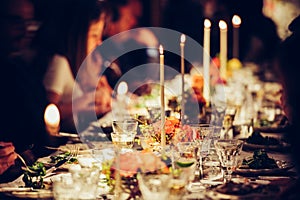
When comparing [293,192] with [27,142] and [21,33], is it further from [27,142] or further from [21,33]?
[21,33]

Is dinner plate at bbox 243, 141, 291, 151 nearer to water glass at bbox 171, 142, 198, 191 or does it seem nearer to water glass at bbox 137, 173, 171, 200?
water glass at bbox 171, 142, 198, 191

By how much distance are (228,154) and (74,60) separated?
12.3 ft

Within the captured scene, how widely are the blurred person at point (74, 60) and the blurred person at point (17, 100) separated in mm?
372

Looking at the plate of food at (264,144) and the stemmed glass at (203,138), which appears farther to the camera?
the plate of food at (264,144)

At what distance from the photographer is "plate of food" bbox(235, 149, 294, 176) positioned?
6.62 ft

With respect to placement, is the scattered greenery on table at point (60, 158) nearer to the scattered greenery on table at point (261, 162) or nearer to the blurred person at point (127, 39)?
the scattered greenery on table at point (261, 162)

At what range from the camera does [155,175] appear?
1.60 metres

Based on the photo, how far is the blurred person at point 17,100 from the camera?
234 cm

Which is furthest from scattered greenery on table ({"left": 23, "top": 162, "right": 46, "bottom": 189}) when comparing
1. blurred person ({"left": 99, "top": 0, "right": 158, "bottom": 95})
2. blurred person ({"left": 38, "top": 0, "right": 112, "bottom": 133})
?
blurred person ({"left": 99, "top": 0, "right": 158, "bottom": 95})

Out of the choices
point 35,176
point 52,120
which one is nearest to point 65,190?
point 35,176

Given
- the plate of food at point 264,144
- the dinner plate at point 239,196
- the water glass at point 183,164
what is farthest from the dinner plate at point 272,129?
the dinner plate at point 239,196

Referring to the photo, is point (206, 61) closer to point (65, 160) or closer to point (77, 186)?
point (65, 160)

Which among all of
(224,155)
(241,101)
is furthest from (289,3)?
(224,155)

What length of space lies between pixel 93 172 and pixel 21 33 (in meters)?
2.79
